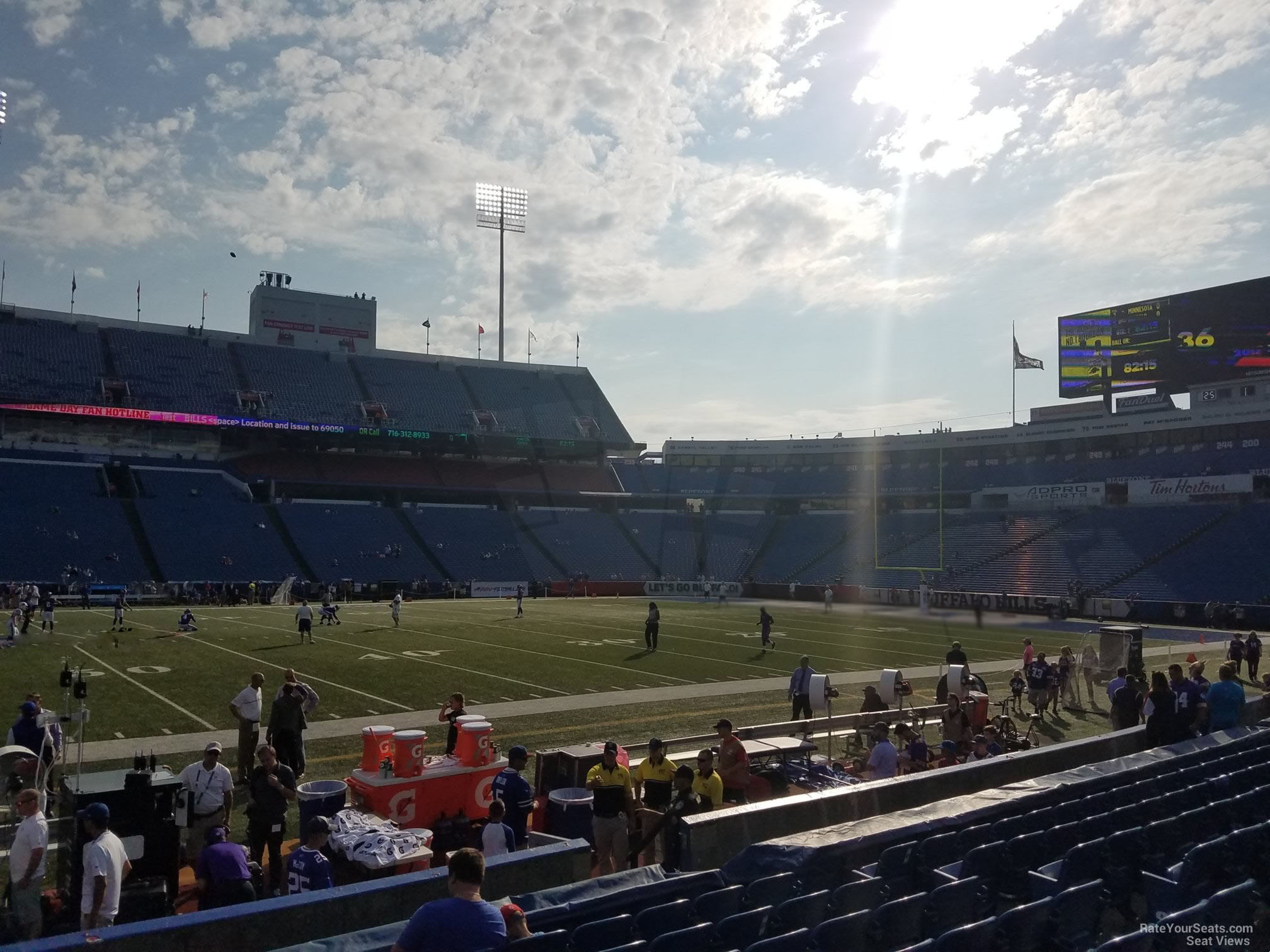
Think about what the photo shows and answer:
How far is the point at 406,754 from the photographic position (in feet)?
31.1

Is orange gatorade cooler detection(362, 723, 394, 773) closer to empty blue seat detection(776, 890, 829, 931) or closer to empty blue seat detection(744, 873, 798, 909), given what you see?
empty blue seat detection(744, 873, 798, 909)

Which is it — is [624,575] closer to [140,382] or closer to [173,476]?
[173,476]

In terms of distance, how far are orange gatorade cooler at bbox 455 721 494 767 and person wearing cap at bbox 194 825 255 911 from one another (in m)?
3.76

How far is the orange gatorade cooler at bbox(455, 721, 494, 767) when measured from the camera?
10.1m

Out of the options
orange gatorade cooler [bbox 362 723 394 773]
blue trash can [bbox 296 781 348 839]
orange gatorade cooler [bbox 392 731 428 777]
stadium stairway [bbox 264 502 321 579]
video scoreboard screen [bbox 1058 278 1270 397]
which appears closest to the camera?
blue trash can [bbox 296 781 348 839]

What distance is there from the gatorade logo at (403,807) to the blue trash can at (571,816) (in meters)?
1.59

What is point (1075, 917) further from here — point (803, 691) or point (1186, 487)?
point (1186, 487)

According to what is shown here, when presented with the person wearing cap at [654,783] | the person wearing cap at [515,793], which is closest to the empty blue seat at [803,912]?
the person wearing cap at [654,783]

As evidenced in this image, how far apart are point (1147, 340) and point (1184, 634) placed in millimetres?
19553

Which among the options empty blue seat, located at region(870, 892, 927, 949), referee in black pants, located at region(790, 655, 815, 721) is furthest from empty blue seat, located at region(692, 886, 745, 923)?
referee in black pants, located at region(790, 655, 815, 721)

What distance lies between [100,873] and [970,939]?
5297mm

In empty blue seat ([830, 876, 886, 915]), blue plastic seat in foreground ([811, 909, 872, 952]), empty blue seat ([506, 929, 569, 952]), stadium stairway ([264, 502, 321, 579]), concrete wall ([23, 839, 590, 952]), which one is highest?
stadium stairway ([264, 502, 321, 579])

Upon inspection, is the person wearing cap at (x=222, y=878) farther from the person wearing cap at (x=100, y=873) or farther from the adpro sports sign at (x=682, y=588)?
the adpro sports sign at (x=682, y=588)

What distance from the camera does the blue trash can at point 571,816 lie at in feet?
28.4
